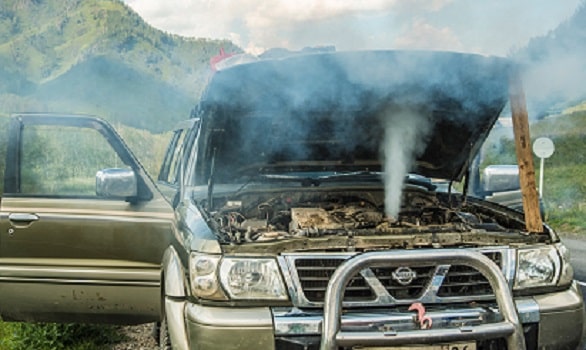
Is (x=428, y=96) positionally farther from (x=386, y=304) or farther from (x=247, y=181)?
(x=386, y=304)

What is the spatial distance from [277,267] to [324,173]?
2.05m

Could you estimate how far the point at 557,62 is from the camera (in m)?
3.93

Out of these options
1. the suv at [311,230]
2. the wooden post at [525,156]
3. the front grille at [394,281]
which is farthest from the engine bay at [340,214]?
the front grille at [394,281]

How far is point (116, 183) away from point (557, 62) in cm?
280

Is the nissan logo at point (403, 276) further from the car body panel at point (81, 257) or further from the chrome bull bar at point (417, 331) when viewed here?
the car body panel at point (81, 257)

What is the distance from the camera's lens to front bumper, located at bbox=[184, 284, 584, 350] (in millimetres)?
2701

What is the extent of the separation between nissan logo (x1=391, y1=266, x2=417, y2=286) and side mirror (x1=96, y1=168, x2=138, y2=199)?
74.6 inches

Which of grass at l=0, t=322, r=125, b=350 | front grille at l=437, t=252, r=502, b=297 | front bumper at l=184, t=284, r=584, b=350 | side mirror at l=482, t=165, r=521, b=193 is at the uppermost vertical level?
side mirror at l=482, t=165, r=521, b=193

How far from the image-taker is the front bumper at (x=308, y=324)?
2701mm

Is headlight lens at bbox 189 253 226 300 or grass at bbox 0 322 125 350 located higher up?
headlight lens at bbox 189 253 226 300

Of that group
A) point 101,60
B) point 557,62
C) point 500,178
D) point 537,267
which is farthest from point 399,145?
point 101,60

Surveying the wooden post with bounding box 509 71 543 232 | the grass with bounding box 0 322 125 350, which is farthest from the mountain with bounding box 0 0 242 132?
the wooden post with bounding box 509 71 543 232

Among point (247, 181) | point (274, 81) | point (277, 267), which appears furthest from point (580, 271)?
point (277, 267)

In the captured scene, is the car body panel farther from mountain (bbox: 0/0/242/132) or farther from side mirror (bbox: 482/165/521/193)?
mountain (bbox: 0/0/242/132)
